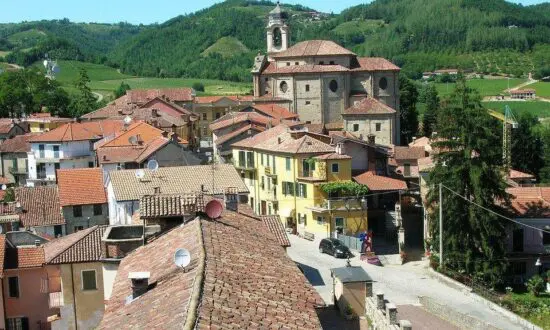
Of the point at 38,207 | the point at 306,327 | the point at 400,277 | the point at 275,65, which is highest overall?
the point at 275,65

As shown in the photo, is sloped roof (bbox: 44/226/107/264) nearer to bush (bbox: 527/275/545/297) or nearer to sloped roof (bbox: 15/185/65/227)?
sloped roof (bbox: 15/185/65/227)

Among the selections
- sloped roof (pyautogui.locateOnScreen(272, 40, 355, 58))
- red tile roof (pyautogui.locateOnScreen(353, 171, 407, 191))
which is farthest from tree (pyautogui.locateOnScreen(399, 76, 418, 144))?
red tile roof (pyautogui.locateOnScreen(353, 171, 407, 191))

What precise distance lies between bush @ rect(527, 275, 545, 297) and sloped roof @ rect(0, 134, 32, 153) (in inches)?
1827

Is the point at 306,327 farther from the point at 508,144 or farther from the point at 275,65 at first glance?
the point at 275,65

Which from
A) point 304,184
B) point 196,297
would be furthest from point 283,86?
point 196,297

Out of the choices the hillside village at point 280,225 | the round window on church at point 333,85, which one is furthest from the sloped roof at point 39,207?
the round window on church at point 333,85

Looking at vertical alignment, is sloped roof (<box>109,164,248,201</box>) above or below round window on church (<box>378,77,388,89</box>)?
below

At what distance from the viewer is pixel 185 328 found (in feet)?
36.6

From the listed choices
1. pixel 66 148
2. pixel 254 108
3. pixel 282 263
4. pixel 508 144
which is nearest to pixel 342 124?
pixel 254 108

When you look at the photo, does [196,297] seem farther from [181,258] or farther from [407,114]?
[407,114]

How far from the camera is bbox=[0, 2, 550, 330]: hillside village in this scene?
15648mm

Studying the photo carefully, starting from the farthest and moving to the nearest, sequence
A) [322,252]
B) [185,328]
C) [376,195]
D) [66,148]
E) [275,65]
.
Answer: [275,65], [66,148], [376,195], [322,252], [185,328]

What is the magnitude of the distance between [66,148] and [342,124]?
29164mm

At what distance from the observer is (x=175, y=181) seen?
41125mm
